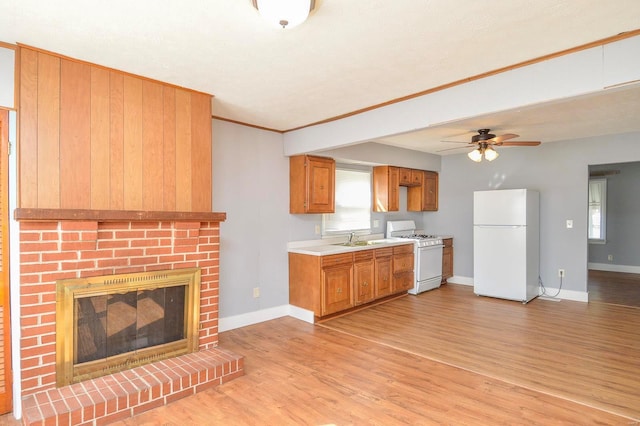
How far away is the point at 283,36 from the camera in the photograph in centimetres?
205

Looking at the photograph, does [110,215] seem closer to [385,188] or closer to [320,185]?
[320,185]

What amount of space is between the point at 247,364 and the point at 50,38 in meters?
2.71

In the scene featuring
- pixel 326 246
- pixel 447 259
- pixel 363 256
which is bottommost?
pixel 447 259

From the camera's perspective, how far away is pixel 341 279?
14.4ft

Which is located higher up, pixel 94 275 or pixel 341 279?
pixel 94 275

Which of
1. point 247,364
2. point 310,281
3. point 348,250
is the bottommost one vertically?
point 247,364

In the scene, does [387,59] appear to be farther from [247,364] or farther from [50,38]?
[247,364]

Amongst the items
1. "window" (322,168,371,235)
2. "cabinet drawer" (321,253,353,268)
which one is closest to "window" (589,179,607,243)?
"window" (322,168,371,235)

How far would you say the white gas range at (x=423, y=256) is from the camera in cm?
552

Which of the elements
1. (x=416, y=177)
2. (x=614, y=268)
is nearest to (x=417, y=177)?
(x=416, y=177)

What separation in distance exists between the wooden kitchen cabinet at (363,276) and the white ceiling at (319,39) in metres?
2.21

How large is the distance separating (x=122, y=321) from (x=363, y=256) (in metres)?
2.92

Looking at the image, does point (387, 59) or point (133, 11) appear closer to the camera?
point (133, 11)

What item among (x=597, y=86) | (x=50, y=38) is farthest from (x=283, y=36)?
(x=597, y=86)
